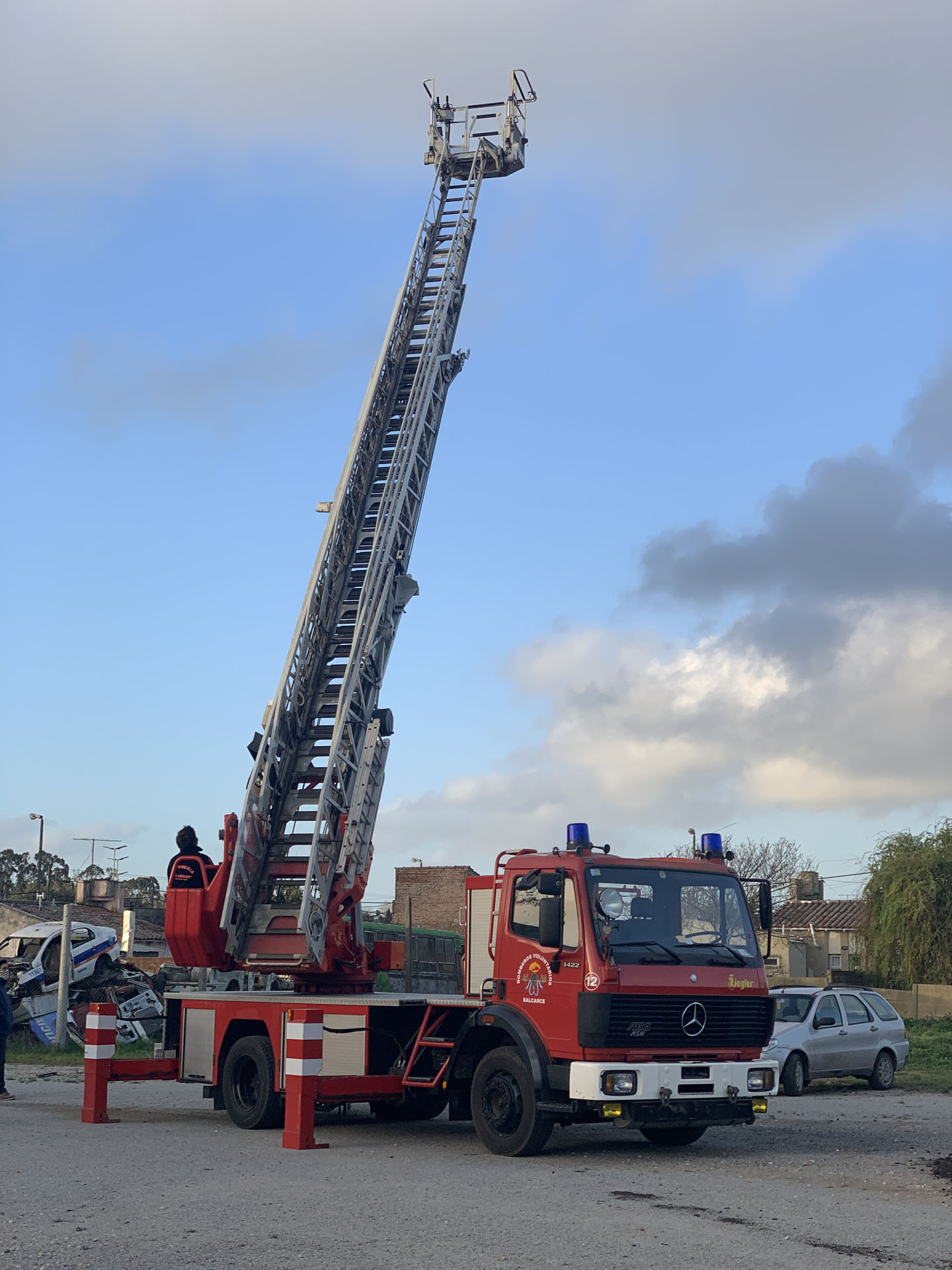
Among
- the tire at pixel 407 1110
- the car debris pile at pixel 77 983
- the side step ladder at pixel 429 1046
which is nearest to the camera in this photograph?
the side step ladder at pixel 429 1046

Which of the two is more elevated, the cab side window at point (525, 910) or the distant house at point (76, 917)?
the cab side window at point (525, 910)

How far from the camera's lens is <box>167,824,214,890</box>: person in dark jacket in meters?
14.1

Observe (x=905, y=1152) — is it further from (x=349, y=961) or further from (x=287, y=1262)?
(x=287, y=1262)

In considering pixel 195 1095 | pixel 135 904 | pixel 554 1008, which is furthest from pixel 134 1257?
pixel 135 904

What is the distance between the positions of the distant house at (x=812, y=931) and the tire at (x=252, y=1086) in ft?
131

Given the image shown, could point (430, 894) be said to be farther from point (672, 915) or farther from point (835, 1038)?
point (672, 915)

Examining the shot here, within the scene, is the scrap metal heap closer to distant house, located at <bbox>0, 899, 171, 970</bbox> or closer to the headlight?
the headlight

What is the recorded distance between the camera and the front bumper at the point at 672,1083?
35.3 feet

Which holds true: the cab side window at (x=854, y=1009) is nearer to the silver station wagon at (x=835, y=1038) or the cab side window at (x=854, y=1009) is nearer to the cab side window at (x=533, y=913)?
the silver station wagon at (x=835, y=1038)

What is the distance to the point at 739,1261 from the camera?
726 centimetres

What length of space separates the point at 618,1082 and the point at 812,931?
5392 centimetres

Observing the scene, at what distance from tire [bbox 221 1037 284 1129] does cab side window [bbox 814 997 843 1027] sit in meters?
7.89

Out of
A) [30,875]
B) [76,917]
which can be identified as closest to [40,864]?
[30,875]

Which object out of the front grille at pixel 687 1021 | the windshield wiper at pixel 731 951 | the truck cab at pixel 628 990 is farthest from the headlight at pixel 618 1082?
the windshield wiper at pixel 731 951
